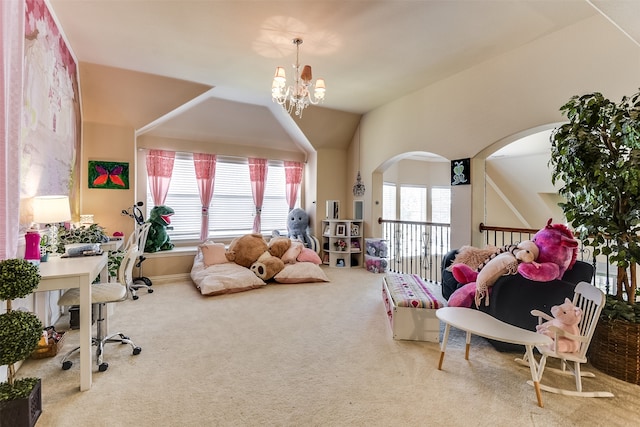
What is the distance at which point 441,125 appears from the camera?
4.19 m

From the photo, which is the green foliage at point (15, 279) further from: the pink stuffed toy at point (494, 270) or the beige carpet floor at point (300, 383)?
the pink stuffed toy at point (494, 270)

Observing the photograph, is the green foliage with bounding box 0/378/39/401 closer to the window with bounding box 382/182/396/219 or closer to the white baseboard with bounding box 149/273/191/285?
the white baseboard with bounding box 149/273/191/285

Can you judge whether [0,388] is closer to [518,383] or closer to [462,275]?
[518,383]

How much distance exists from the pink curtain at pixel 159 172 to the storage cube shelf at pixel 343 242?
9.97ft

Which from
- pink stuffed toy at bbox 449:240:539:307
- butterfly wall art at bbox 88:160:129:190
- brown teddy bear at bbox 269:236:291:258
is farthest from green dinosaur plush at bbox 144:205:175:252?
pink stuffed toy at bbox 449:240:539:307

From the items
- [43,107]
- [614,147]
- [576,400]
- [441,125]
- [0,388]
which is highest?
[441,125]

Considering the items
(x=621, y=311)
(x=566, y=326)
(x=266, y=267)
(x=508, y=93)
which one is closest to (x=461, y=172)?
(x=508, y=93)

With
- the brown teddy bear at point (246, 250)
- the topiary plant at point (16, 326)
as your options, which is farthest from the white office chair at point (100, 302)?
the brown teddy bear at point (246, 250)

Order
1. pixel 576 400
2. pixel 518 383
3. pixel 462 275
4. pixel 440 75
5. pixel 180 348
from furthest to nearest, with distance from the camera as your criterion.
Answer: pixel 440 75 → pixel 462 275 → pixel 180 348 → pixel 518 383 → pixel 576 400

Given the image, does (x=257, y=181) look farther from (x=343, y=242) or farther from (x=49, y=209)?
(x=49, y=209)

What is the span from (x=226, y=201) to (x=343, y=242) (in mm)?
2477

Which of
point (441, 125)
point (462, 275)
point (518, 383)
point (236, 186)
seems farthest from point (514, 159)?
point (236, 186)

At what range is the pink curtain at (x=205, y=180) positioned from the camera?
5.44 m

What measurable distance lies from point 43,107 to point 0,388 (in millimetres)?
2270
